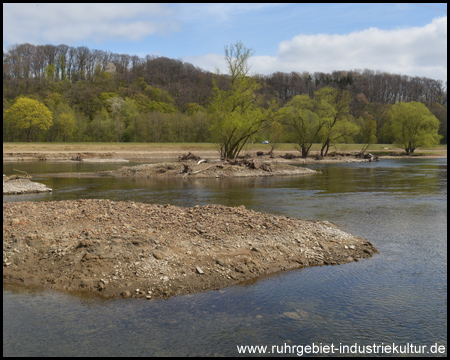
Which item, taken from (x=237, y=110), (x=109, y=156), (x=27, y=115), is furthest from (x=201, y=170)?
(x=27, y=115)

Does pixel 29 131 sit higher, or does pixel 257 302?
pixel 29 131

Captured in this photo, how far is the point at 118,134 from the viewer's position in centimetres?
9906

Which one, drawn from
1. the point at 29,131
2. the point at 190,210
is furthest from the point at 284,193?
the point at 29,131

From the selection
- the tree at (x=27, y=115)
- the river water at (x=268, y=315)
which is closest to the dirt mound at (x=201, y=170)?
the river water at (x=268, y=315)

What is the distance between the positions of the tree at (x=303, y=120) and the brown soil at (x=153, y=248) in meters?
54.1

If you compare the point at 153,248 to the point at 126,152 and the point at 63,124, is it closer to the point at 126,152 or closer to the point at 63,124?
the point at 126,152

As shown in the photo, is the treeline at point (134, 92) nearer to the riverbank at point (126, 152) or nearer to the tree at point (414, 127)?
the riverbank at point (126, 152)

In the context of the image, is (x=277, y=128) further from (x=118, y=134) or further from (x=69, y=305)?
(x=69, y=305)

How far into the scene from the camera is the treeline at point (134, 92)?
98688 millimetres

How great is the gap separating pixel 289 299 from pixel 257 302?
0.68 meters

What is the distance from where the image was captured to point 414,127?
82375 millimetres

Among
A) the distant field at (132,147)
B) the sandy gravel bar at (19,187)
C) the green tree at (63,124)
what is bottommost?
the sandy gravel bar at (19,187)

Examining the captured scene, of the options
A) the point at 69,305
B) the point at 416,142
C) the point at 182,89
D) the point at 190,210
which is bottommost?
the point at 69,305

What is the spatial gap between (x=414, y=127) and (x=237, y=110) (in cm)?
5062
